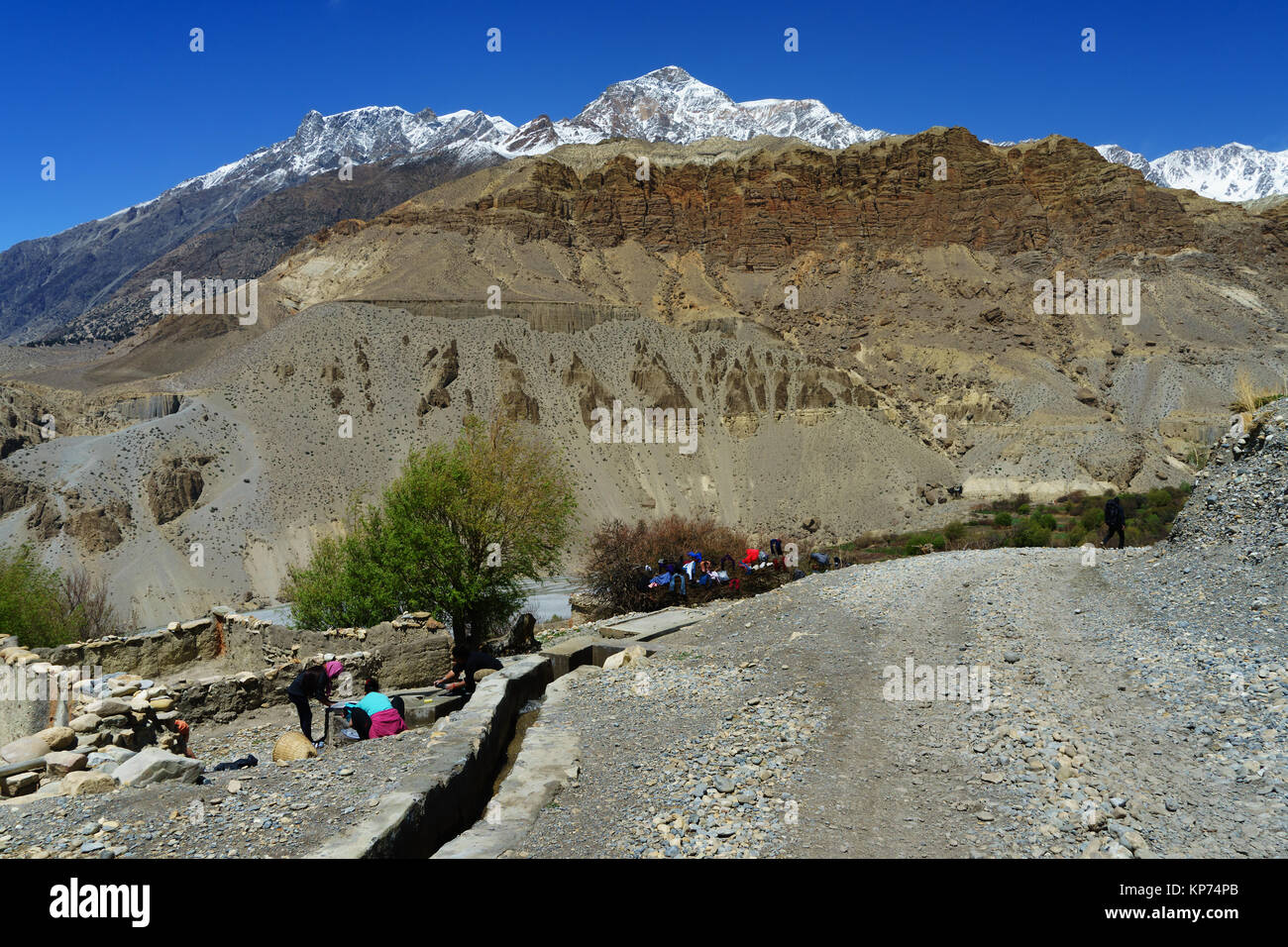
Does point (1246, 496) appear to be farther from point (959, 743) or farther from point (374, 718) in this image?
point (374, 718)

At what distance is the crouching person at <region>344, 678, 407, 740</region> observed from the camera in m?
10.8

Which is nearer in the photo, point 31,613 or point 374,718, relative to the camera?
point 374,718

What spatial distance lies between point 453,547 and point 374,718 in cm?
1007

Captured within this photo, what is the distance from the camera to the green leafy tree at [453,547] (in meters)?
20.7

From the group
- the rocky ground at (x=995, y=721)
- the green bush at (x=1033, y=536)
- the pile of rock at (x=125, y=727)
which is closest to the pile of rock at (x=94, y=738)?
the pile of rock at (x=125, y=727)

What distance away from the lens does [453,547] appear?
68.0ft

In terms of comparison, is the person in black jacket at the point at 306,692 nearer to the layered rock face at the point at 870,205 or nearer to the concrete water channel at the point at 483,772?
the concrete water channel at the point at 483,772

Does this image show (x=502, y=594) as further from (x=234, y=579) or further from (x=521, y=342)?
(x=521, y=342)

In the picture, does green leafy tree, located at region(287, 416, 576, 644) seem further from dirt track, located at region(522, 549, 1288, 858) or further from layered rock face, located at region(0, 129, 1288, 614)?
layered rock face, located at region(0, 129, 1288, 614)

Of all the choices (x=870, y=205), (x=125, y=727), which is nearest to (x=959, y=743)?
(x=125, y=727)

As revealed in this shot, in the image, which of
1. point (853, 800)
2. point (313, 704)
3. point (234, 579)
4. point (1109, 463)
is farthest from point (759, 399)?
point (853, 800)

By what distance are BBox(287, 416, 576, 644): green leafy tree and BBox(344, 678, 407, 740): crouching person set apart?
9393 millimetres

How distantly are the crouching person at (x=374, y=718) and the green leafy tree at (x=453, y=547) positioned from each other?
939 centimetres
